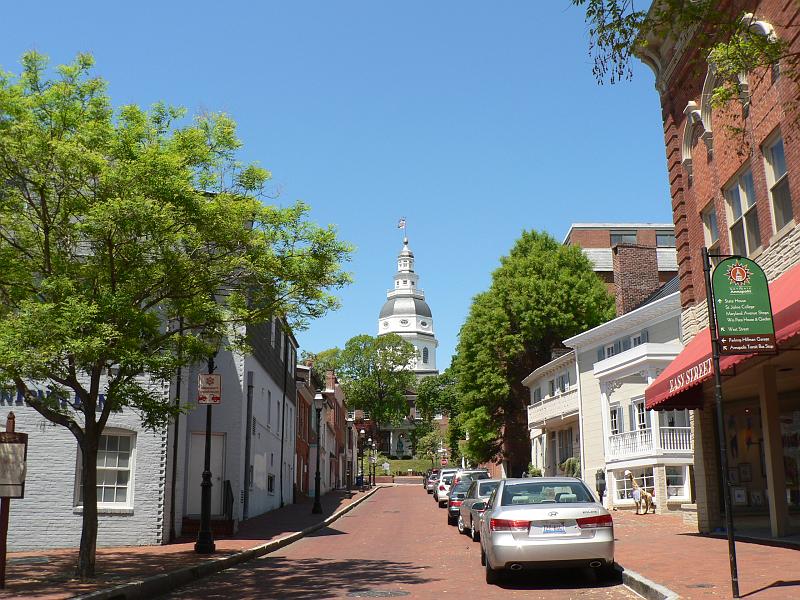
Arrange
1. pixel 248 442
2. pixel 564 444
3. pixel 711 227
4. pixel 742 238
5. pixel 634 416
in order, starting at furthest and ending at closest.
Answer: pixel 564 444, pixel 634 416, pixel 248 442, pixel 711 227, pixel 742 238

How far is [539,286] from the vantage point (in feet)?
153

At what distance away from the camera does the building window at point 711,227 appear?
1717 centimetres

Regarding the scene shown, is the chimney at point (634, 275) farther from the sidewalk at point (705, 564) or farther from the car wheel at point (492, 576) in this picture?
the car wheel at point (492, 576)

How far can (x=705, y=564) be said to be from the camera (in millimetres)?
11922

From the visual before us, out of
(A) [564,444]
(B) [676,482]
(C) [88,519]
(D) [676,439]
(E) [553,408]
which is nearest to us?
(C) [88,519]

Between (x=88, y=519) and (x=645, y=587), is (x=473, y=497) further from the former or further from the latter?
(x=88, y=519)

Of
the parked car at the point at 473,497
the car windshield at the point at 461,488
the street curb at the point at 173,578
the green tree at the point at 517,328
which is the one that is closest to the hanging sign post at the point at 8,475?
the street curb at the point at 173,578

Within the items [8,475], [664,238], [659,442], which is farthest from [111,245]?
[664,238]

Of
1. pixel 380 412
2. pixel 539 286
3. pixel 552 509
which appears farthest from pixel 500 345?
pixel 380 412

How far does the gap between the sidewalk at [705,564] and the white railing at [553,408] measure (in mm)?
19345

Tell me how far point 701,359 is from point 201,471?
14812mm

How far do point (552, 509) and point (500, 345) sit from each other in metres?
36.7

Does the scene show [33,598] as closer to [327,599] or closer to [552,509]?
[327,599]

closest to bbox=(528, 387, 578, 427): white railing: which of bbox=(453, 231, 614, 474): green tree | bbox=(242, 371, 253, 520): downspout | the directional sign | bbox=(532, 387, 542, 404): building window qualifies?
bbox=(532, 387, 542, 404): building window
